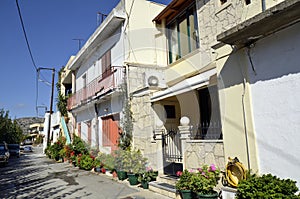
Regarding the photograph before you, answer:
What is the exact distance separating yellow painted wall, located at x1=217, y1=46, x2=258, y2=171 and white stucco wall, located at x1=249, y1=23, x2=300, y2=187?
0.66 ft

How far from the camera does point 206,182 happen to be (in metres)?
7.39

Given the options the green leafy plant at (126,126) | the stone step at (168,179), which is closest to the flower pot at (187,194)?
the stone step at (168,179)

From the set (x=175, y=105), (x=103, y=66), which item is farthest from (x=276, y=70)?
(x=103, y=66)

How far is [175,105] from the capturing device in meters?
13.6

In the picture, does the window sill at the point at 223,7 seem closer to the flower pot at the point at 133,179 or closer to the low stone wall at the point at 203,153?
the low stone wall at the point at 203,153

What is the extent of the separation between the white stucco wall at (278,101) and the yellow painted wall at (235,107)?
0.20 m

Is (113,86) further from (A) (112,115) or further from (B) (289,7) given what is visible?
(B) (289,7)

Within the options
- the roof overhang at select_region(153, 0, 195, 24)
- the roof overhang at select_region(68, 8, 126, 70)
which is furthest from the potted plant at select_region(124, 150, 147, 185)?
the roof overhang at select_region(68, 8, 126, 70)

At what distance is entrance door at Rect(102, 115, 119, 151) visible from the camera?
16.6 meters

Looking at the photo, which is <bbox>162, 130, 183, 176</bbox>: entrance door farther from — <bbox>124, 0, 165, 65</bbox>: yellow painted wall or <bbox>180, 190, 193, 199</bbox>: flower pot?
<bbox>124, 0, 165, 65</bbox>: yellow painted wall

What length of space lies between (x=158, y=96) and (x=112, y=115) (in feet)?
21.5

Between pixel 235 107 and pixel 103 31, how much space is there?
12.8 metres

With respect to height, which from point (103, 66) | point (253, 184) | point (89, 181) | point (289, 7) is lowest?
point (89, 181)

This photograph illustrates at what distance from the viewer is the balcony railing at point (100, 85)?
50.8ft
